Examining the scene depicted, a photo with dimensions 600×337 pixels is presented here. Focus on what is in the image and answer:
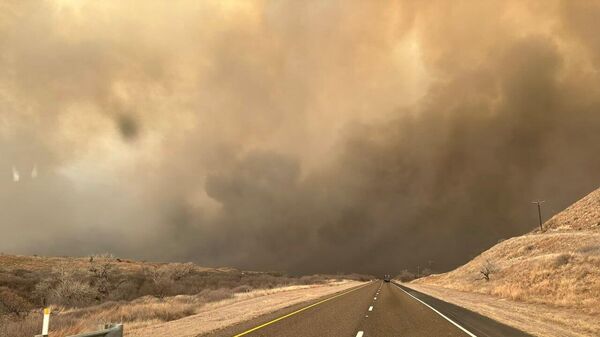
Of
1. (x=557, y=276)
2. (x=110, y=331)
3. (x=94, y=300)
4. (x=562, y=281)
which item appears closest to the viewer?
(x=110, y=331)

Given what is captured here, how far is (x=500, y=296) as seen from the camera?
114 feet

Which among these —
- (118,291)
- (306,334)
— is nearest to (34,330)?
(306,334)

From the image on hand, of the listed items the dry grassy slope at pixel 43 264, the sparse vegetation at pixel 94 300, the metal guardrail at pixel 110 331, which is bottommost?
the sparse vegetation at pixel 94 300

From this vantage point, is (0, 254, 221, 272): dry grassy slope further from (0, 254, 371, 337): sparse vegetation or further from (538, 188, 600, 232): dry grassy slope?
(538, 188, 600, 232): dry grassy slope

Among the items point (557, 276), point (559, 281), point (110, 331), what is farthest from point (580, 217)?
point (110, 331)

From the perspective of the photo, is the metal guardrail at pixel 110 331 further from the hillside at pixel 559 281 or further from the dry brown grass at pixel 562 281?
the dry brown grass at pixel 562 281

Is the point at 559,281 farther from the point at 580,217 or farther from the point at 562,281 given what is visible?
the point at 580,217

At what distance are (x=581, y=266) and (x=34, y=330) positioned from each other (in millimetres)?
37822

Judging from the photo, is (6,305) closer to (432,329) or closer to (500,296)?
(432,329)

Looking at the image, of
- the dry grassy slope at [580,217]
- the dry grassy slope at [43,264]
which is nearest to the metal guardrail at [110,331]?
the dry grassy slope at [580,217]

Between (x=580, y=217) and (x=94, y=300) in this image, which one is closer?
(x=94, y=300)

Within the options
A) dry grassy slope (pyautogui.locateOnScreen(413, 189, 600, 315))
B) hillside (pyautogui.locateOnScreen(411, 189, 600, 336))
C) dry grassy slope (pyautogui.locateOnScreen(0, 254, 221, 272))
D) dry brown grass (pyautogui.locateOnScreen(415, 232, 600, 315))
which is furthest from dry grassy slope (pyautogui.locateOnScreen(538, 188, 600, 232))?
dry grassy slope (pyautogui.locateOnScreen(0, 254, 221, 272))

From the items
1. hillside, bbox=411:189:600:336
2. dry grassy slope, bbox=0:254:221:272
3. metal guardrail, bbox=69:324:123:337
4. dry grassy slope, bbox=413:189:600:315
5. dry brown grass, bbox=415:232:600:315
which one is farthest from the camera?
dry grassy slope, bbox=0:254:221:272

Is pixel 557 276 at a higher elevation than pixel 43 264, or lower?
lower
